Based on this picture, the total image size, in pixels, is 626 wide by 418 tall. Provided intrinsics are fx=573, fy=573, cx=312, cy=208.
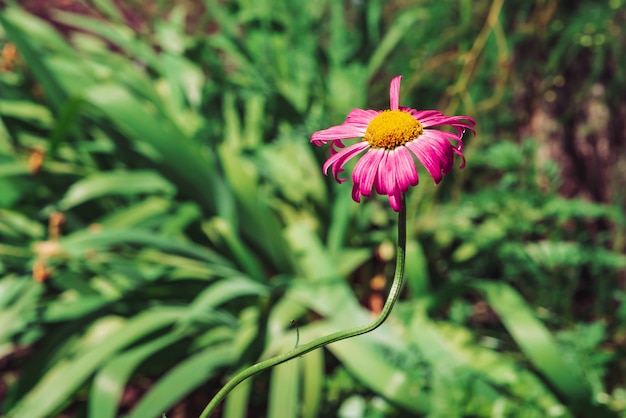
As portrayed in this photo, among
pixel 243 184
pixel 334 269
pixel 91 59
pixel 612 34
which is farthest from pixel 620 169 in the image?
pixel 91 59

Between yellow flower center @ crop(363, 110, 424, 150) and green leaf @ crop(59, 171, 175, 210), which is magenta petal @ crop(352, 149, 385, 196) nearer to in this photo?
yellow flower center @ crop(363, 110, 424, 150)

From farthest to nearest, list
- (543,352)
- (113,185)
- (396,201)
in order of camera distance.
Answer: (113,185) → (543,352) → (396,201)

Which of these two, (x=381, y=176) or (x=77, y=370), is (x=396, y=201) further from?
(x=77, y=370)

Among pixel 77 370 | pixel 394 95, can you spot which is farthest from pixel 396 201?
pixel 77 370

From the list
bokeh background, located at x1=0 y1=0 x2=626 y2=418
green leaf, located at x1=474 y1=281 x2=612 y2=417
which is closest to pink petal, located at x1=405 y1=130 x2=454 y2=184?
bokeh background, located at x1=0 y1=0 x2=626 y2=418

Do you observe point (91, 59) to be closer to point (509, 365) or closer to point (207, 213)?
point (207, 213)
